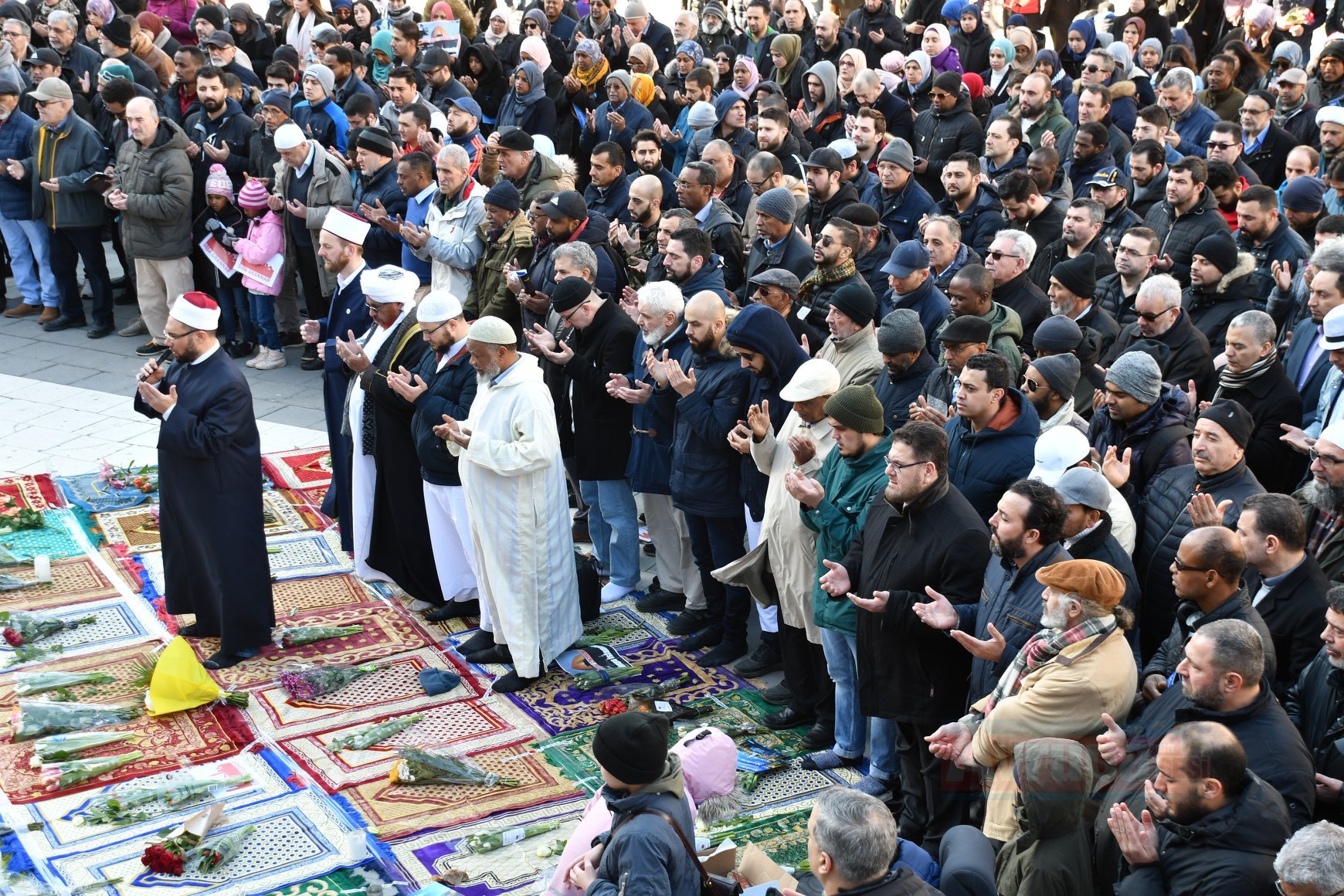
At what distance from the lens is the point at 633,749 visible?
445 cm

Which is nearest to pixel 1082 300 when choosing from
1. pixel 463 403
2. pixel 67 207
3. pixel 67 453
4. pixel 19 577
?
pixel 463 403

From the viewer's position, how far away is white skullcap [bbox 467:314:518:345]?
6.94 metres

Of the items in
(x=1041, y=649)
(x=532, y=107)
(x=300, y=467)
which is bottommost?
(x=300, y=467)

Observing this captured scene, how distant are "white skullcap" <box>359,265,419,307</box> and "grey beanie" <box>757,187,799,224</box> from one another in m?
2.26

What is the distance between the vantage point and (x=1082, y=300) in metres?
7.57

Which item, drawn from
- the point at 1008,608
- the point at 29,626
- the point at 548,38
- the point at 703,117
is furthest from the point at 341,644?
the point at 548,38

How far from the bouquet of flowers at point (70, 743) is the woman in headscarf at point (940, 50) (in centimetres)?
975

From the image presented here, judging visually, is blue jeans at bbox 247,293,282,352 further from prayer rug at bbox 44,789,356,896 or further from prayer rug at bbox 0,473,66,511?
prayer rug at bbox 44,789,356,896

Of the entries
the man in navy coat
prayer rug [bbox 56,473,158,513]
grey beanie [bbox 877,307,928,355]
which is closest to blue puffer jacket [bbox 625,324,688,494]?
grey beanie [bbox 877,307,928,355]

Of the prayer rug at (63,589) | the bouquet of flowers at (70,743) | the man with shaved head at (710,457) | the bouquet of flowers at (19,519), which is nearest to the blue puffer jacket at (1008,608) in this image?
the man with shaved head at (710,457)

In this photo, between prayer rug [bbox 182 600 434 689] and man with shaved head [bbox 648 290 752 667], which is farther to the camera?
prayer rug [bbox 182 600 434 689]

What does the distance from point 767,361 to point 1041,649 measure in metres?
2.49

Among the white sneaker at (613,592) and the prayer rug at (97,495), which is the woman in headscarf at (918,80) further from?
the prayer rug at (97,495)

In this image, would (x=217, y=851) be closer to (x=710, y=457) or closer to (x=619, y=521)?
(x=710, y=457)
